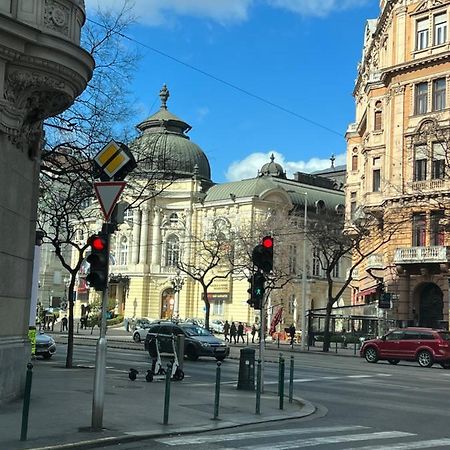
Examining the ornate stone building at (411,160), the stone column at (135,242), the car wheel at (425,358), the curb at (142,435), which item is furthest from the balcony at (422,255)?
the stone column at (135,242)

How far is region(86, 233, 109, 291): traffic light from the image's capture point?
10.4 meters

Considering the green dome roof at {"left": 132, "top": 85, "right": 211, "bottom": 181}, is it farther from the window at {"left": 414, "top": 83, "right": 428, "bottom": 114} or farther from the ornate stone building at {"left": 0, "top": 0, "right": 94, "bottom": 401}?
the ornate stone building at {"left": 0, "top": 0, "right": 94, "bottom": 401}

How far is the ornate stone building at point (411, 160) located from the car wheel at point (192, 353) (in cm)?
2015

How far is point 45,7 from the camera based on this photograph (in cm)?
1233

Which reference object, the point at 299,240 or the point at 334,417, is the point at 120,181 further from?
the point at 299,240

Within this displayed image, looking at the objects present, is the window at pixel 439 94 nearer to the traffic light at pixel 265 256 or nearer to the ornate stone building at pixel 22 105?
the traffic light at pixel 265 256

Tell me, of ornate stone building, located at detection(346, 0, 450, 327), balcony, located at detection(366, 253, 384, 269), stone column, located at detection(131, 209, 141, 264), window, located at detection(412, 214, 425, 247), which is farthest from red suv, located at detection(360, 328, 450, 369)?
stone column, located at detection(131, 209, 141, 264)

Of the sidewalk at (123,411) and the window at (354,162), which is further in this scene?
the window at (354,162)

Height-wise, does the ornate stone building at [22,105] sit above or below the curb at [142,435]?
above

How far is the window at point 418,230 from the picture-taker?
154 ft

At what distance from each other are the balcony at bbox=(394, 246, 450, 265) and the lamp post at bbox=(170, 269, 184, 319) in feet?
108

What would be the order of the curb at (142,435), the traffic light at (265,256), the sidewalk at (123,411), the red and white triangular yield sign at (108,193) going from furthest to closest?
1. the traffic light at (265,256)
2. the red and white triangular yield sign at (108,193)
3. the sidewalk at (123,411)
4. the curb at (142,435)

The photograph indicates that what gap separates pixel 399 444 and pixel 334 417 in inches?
129

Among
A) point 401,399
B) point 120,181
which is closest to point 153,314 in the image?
point 401,399
